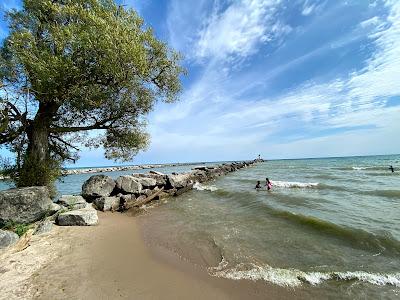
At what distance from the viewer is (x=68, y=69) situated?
1228 cm

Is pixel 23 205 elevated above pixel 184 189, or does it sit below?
above

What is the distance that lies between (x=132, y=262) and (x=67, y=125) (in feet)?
39.9

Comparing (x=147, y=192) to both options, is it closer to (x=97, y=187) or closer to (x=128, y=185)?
(x=128, y=185)

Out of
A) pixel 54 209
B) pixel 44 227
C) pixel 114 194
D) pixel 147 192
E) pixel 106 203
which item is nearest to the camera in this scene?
pixel 44 227

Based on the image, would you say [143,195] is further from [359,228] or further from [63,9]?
[359,228]

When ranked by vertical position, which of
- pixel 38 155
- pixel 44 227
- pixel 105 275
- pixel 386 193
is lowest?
pixel 105 275

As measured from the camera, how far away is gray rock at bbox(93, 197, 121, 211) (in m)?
15.4

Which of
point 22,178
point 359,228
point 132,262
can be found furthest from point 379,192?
point 22,178

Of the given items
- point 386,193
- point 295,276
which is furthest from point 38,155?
point 386,193

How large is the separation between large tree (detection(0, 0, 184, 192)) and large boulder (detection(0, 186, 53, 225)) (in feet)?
10.2

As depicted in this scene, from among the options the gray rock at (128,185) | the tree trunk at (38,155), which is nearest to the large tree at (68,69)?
the tree trunk at (38,155)

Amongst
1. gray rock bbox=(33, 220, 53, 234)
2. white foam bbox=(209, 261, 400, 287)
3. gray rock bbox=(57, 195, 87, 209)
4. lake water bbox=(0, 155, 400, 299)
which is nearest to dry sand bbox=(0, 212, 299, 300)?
white foam bbox=(209, 261, 400, 287)

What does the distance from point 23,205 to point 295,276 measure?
10.2m

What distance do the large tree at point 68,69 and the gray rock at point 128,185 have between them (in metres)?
3.66
